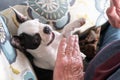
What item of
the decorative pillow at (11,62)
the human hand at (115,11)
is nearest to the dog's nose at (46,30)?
the decorative pillow at (11,62)

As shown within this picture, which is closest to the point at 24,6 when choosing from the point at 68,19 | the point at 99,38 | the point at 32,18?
the point at 32,18

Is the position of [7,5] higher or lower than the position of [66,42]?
higher

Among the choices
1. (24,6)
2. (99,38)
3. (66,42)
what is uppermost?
(24,6)

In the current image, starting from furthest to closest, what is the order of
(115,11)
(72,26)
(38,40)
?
(72,26), (38,40), (115,11)

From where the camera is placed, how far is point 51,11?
113 centimetres

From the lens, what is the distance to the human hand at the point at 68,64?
932mm

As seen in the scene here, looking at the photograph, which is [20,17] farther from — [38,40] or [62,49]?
[62,49]

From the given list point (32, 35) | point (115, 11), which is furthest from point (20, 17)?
point (115, 11)

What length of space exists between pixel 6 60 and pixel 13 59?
52 mm

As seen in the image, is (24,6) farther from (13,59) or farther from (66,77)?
(66,77)

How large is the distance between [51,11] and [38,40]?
0.56 ft

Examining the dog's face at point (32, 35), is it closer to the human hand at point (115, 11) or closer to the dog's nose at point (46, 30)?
the dog's nose at point (46, 30)

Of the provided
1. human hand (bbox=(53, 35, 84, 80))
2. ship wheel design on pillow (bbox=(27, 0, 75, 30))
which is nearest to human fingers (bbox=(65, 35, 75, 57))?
human hand (bbox=(53, 35, 84, 80))

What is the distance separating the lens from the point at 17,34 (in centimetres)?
108
